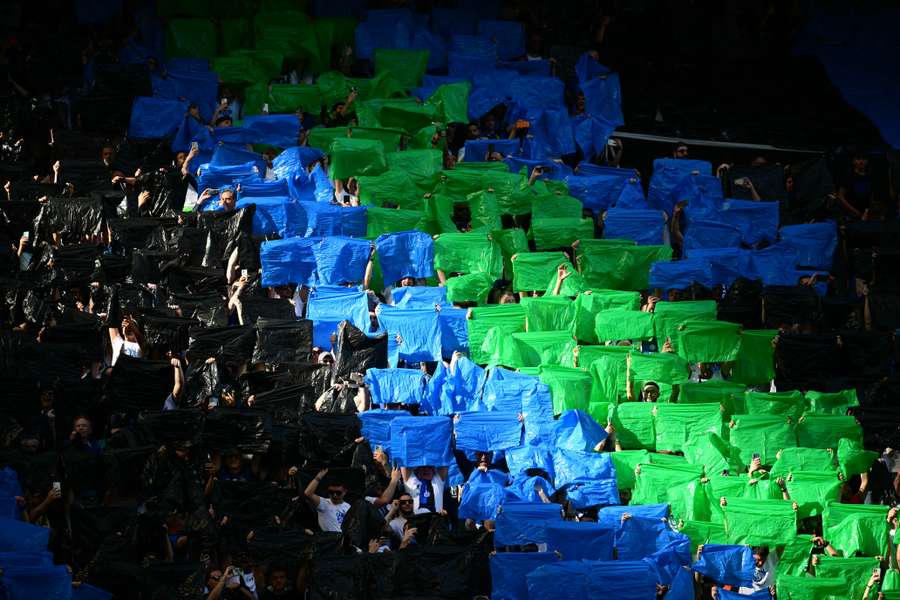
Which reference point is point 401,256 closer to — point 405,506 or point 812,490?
point 405,506

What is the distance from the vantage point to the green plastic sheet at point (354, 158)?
18172 mm

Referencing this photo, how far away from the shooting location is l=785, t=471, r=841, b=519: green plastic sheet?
14.8 m

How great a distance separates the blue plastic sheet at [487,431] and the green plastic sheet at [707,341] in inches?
81.4

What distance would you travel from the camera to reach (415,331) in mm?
16188

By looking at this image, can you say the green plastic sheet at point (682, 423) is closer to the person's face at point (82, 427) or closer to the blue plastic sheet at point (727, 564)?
the blue plastic sheet at point (727, 564)

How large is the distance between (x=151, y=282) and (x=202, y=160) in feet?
8.54

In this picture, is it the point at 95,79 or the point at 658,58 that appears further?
the point at 658,58

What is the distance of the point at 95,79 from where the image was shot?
61.8 feet

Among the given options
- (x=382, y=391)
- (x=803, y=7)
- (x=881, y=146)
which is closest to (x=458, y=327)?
(x=382, y=391)

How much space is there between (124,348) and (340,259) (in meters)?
2.71

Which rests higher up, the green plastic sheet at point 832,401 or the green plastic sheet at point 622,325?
the green plastic sheet at point 622,325

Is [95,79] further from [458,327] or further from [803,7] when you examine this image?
[803,7]

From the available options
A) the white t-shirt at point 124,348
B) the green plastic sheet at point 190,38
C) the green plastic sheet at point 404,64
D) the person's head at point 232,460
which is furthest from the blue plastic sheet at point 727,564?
the green plastic sheet at point 190,38

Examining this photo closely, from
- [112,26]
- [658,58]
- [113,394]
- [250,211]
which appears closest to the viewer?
[113,394]
